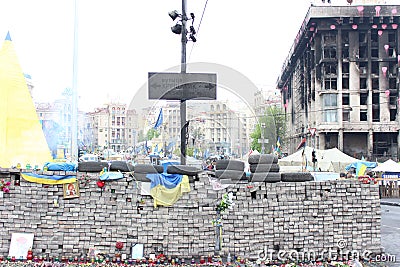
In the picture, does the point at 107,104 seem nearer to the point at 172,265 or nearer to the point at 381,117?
the point at 381,117

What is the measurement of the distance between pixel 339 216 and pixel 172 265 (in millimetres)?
4111

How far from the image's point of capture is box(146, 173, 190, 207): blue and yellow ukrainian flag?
994 centimetres

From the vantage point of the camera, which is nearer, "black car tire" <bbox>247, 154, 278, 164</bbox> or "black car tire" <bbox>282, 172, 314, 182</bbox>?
"black car tire" <bbox>247, 154, 278, 164</bbox>

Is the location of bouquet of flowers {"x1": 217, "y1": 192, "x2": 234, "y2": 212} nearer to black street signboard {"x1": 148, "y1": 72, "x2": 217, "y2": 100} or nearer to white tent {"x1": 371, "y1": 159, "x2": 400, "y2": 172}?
black street signboard {"x1": 148, "y1": 72, "x2": 217, "y2": 100}

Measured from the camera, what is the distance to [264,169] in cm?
1013

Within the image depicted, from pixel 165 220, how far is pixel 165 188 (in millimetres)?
739

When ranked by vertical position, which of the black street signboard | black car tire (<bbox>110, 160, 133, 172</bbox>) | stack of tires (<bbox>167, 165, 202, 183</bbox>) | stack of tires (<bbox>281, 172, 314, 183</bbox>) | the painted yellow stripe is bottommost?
the painted yellow stripe

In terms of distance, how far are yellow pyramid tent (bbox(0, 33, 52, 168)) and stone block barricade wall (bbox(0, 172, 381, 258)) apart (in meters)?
3.22

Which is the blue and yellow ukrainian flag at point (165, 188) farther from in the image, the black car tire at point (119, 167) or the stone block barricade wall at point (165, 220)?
the black car tire at point (119, 167)

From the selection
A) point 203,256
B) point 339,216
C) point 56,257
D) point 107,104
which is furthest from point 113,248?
point 107,104

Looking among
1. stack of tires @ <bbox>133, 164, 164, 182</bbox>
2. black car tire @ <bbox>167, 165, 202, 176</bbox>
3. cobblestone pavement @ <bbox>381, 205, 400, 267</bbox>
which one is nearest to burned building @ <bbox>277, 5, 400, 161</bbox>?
cobblestone pavement @ <bbox>381, 205, 400, 267</bbox>

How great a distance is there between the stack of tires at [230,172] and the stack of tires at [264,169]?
302mm

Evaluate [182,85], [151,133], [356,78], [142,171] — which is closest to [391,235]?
[182,85]

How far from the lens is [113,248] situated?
981 centimetres
